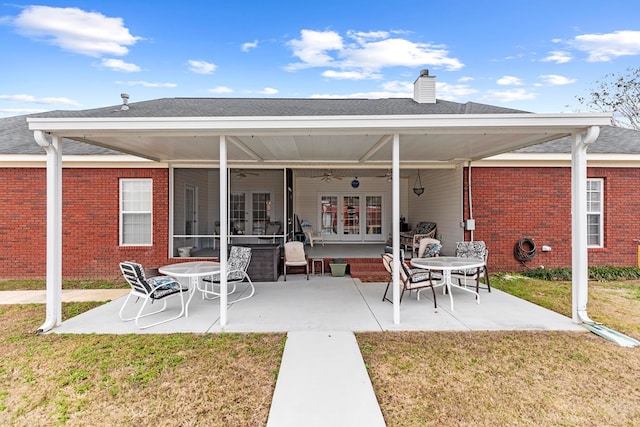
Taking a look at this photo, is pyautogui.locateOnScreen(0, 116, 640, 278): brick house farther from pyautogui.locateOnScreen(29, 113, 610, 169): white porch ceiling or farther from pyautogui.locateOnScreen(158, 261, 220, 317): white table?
pyautogui.locateOnScreen(158, 261, 220, 317): white table

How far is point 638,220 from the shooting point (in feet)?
29.2

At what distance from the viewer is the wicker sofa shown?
33.1 feet

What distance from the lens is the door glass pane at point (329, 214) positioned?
1362 centimetres

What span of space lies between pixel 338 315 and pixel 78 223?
7461 millimetres

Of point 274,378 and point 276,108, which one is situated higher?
point 276,108

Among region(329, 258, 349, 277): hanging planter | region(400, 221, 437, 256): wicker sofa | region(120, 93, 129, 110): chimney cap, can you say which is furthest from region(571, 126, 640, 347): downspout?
region(120, 93, 129, 110): chimney cap

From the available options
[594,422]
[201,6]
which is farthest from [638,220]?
[201,6]

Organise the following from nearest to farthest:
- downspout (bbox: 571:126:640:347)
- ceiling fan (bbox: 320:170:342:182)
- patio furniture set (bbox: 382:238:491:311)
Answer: downspout (bbox: 571:126:640:347) → patio furniture set (bbox: 382:238:491:311) → ceiling fan (bbox: 320:170:342:182)

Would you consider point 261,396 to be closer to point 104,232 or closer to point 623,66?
point 104,232

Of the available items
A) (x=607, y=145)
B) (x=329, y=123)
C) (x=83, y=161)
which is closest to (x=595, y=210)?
(x=607, y=145)

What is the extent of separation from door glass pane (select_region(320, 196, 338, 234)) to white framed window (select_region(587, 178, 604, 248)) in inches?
313

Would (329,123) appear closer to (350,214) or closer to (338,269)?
(338,269)

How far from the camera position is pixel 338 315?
5207 millimetres

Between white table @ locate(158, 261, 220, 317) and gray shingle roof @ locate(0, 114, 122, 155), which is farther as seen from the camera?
gray shingle roof @ locate(0, 114, 122, 155)
